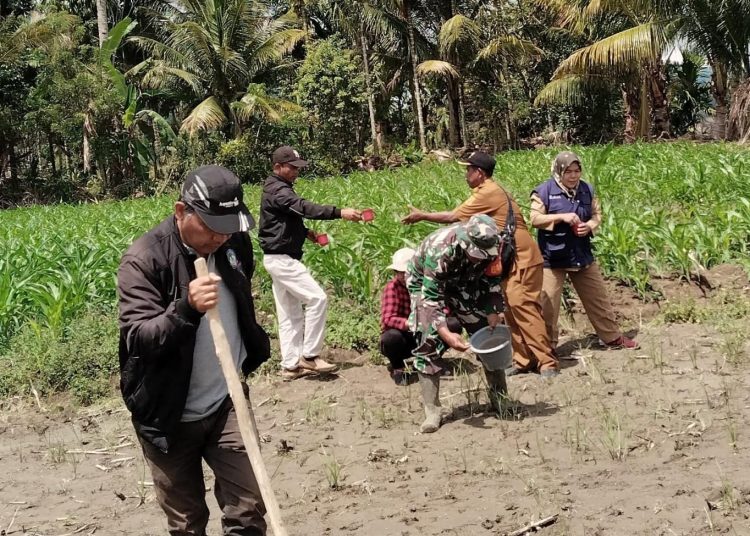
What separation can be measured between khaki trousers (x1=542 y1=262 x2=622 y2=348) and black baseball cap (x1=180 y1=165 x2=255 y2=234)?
4143 millimetres

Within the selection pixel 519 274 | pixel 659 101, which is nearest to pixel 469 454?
pixel 519 274

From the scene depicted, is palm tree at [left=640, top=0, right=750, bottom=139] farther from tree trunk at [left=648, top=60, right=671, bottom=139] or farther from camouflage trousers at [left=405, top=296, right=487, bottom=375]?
camouflage trousers at [left=405, top=296, right=487, bottom=375]

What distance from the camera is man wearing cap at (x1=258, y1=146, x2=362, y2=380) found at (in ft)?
20.2

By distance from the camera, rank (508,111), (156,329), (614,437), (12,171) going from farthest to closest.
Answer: (12,171), (508,111), (614,437), (156,329)

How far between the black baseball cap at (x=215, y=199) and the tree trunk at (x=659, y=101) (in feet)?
67.4

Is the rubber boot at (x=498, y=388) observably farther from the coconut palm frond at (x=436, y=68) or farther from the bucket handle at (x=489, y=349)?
the coconut palm frond at (x=436, y=68)

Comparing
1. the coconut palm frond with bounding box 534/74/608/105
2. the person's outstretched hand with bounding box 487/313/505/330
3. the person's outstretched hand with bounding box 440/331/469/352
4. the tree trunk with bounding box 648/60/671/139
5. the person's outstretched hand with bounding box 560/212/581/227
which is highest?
the coconut palm frond with bounding box 534/74/608/105

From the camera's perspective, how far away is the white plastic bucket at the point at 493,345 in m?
4.71

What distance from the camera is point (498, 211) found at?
5879 mm

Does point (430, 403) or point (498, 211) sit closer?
point (430, 403)

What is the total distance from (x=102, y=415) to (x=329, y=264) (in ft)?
8.86

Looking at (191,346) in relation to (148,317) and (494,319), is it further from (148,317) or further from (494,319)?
(494,319)

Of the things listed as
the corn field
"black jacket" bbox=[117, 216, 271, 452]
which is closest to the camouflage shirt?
"black jacket" bbox=[117, 216, 271, 452]

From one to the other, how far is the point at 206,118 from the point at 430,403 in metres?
20.2
